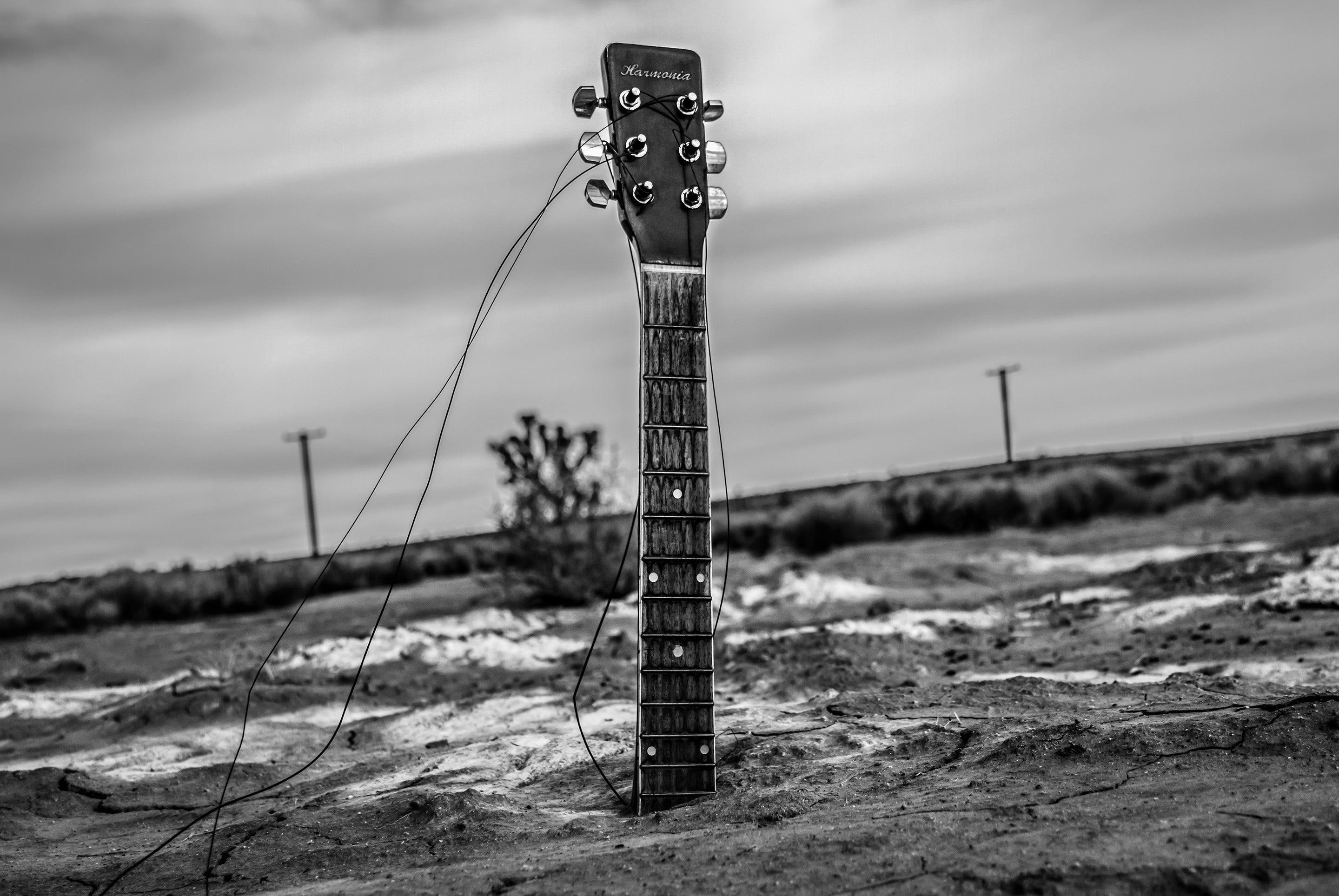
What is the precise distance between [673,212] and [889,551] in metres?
14.5

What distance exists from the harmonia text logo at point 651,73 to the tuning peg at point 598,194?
563mm

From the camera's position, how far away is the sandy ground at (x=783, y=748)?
4.58 metres

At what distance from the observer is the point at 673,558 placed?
6.05 meters

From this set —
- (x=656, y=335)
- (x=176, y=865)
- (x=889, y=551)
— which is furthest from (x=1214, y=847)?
(x=889, y=551)

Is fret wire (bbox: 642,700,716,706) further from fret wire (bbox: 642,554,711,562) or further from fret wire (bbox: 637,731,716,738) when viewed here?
fret wire (bbox: 642,554,711,562)

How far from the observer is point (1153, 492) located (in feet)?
77.4

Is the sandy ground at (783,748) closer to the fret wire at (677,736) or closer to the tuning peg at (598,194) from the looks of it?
the fret wire at (677,736)

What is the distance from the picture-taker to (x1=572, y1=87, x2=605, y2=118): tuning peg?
248 inches

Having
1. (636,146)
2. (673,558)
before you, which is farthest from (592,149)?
(673,558)

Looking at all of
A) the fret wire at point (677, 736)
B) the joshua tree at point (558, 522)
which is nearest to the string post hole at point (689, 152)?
the fret wire at point (677, 736)

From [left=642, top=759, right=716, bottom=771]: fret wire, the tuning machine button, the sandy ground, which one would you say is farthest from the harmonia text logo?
the sandy ground

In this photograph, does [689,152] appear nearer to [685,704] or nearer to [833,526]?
[685,704]

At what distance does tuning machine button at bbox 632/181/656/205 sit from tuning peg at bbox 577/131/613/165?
0.72 feet

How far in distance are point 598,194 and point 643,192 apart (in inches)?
8.6
